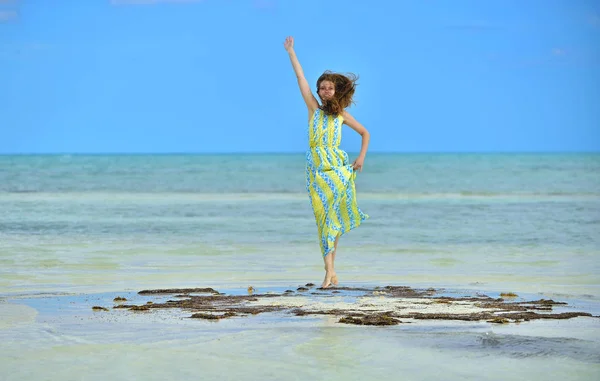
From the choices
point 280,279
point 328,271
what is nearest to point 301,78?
point 328,271

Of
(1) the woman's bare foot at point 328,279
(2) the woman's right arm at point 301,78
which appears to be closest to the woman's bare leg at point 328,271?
(1) the woman's bare foot at point 328,279

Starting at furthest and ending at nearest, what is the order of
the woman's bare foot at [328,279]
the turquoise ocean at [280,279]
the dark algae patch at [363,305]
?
the woman's bare foot at [328,279] < the dark algae patch at [363,305] < the turquoise ocean at [280,279]

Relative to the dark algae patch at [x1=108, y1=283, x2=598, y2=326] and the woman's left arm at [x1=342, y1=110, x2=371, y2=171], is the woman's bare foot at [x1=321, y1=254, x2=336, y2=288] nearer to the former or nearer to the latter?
the dark algae patch at [x1=108, y1=283, x2=598, y2=326]

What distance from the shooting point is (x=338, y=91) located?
8328 mm

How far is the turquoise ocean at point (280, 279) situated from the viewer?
490 cm

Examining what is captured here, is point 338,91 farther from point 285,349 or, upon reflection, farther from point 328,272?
point 285,349

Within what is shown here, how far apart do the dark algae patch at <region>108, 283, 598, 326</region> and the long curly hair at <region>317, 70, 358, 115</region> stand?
4.91 feet

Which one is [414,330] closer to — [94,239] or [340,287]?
[340,287]

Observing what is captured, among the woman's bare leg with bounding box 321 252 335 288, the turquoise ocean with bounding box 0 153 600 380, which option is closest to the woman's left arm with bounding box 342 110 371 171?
the woman's bare leg with bounding box 321 252 335 288

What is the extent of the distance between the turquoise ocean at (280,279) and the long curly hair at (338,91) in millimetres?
1551

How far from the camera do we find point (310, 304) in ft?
23.2

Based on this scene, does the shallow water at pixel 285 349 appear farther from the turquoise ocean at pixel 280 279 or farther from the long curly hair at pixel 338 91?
the long curly hair at pixel 338 91

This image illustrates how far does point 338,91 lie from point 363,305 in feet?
6.89

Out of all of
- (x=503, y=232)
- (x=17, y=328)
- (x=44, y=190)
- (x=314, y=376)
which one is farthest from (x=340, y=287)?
(x=44, y=190)
